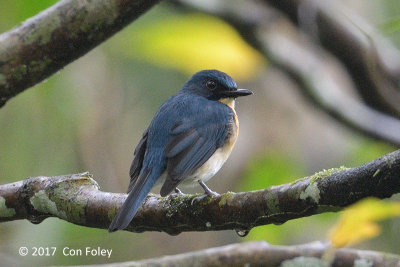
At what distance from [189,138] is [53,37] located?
50.3 inches

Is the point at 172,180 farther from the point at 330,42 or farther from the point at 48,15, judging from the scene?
the point at 330,42

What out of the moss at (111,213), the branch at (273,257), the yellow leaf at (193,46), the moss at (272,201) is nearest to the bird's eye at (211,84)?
the yellow leaf at (193,46)

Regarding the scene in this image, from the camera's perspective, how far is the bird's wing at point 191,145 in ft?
12.6

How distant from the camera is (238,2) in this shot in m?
5.55

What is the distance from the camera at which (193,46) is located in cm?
505

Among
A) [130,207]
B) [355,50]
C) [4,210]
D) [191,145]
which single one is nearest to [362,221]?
[130,207]

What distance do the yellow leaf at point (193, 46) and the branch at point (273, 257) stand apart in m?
2.68

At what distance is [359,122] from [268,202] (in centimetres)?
269

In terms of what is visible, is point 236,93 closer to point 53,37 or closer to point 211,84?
point 211,84

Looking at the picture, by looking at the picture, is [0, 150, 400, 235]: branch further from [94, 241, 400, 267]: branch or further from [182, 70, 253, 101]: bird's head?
[182, 70, 253, 101]: bird's head

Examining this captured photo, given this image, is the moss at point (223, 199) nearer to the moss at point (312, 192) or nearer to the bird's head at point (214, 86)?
the moss at point (312, 192)

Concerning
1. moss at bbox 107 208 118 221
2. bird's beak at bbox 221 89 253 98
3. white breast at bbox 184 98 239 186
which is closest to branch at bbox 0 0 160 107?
moss at bbox 107 208 118 221

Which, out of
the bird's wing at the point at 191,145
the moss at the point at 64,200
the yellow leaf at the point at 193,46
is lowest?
the moss at the point at 64,200

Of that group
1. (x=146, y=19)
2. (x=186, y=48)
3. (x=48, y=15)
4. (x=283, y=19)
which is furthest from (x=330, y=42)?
(x=48, y=15)
